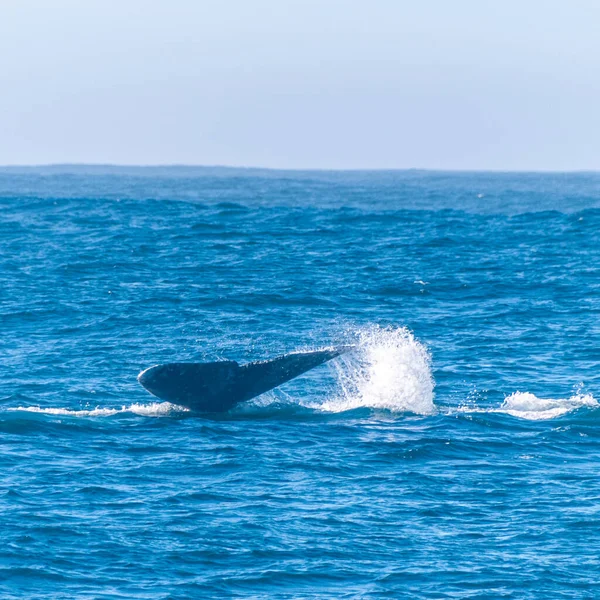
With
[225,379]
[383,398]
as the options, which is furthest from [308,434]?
[383,398]

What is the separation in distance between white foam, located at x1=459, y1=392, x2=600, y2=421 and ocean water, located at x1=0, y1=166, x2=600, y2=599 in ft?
0.46

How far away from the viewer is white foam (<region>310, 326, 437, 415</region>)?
32812 millimetres

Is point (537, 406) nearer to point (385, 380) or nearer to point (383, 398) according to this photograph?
point (383, 398)

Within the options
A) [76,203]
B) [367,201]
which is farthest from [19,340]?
[367,201]

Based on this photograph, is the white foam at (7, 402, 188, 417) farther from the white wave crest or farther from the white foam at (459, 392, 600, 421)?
the white wave crest

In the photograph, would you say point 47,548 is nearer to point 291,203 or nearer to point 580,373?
point 580,373

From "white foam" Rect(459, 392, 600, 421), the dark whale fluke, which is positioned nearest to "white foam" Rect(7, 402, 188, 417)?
the dark whale fluke

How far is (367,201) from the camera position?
5153 inches

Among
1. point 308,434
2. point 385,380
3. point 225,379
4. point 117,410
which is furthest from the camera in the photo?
point 385,380

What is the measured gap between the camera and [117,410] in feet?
105

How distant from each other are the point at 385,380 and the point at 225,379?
513 centimetres

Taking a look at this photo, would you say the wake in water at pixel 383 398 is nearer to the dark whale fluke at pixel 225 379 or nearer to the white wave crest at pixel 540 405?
the white wave crest at pixel 540 405

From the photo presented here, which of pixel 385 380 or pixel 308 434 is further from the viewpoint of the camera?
pixel 385 380

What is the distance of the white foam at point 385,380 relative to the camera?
32812 millimetres
